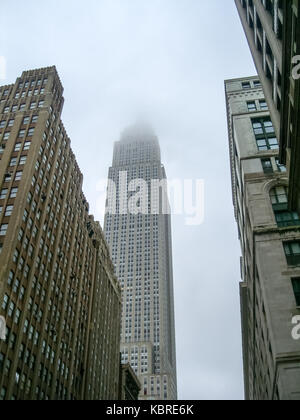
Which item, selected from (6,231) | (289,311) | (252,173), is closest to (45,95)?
(6,231)

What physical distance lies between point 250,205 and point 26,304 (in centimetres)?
2849

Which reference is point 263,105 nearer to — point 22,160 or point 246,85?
point 246,85

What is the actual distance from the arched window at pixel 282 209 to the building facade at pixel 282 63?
1400 cm

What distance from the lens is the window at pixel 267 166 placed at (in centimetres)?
4981

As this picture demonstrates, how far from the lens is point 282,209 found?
46.1m

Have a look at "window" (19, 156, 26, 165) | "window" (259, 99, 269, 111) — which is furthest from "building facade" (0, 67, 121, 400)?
"window" (259, 99, 269, 111)

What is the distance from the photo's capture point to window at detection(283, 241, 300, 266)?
41578 millimetres

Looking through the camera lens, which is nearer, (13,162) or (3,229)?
(3,229)

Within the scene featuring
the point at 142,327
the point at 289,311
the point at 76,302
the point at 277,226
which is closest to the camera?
the point at 289,311

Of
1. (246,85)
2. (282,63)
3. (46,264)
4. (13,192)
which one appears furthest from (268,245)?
(13,192)

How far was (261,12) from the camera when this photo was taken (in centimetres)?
3194

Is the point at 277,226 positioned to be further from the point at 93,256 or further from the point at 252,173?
the point at 93,256

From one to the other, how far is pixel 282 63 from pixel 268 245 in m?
21.3

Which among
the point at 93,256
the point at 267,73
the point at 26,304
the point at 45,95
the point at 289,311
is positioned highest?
the point at 45,95
